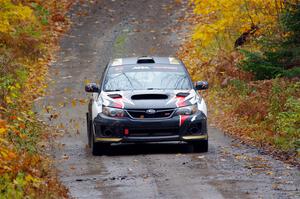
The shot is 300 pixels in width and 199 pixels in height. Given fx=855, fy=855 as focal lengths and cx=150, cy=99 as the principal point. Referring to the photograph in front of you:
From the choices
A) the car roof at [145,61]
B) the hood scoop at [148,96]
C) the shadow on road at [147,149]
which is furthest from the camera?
the car roof at [145,61]

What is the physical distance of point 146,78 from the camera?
16172mm

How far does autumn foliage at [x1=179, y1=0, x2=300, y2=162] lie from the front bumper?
5.64 feet

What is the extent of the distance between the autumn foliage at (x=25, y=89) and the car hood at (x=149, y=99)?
158 centimetres

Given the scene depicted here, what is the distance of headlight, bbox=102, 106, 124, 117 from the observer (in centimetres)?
1489

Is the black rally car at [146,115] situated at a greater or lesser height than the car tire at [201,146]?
greater

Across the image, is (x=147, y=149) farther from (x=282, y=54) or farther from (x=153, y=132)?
(x=282, y=54)

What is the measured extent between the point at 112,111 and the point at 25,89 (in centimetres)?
1068

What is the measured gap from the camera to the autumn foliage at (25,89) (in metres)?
10.2

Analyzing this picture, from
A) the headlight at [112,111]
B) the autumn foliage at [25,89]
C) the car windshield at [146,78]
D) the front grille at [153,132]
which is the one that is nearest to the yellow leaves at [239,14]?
the autumn foliage at [25,89]

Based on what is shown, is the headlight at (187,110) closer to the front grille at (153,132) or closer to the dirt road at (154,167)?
the front grille at (153,132)

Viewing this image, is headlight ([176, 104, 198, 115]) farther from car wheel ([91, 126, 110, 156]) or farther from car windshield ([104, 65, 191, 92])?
car wheel ([91, 126, 110, 156])

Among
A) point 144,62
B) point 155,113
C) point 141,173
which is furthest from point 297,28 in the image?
point 141,173

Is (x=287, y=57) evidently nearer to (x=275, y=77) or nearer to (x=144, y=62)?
(x=275, y=77)

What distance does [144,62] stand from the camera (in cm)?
1680
